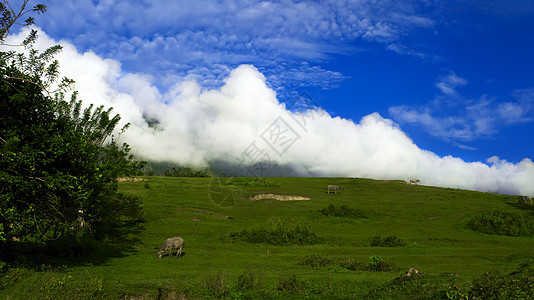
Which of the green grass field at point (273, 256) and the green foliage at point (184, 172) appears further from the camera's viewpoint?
the green foliage at point (184, 172)

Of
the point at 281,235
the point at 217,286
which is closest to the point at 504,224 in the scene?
the point at 281,235

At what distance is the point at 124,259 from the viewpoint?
27.5 metres

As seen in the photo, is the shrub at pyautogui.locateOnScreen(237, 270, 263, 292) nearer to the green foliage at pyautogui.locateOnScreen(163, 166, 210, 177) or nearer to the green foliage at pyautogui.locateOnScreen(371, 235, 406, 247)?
the green foliage at pyautogui.locateOnScreen(371, 235, 406, 247)

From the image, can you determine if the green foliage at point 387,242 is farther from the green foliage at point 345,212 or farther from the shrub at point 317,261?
the green foliage at point 345,212

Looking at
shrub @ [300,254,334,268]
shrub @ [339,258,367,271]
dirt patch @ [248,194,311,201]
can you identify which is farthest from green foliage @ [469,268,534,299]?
dirt patch @ [248,194,311,201]

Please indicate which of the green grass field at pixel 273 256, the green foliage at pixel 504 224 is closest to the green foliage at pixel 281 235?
the green grass field at pixel 273 256

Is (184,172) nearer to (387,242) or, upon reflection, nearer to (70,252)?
(387,242)

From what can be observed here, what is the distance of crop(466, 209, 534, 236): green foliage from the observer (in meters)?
44.4

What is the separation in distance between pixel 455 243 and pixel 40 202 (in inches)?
1498

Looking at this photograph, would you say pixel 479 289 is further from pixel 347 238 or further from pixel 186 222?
pixel 186 222

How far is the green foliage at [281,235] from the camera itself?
A: 37562mm

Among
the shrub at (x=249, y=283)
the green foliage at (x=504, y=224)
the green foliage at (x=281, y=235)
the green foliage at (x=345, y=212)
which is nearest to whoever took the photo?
the shrub at (x=249, y=283)

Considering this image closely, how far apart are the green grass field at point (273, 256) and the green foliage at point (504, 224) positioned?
6.21 feet

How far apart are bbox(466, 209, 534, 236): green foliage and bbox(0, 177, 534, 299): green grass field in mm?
1894
